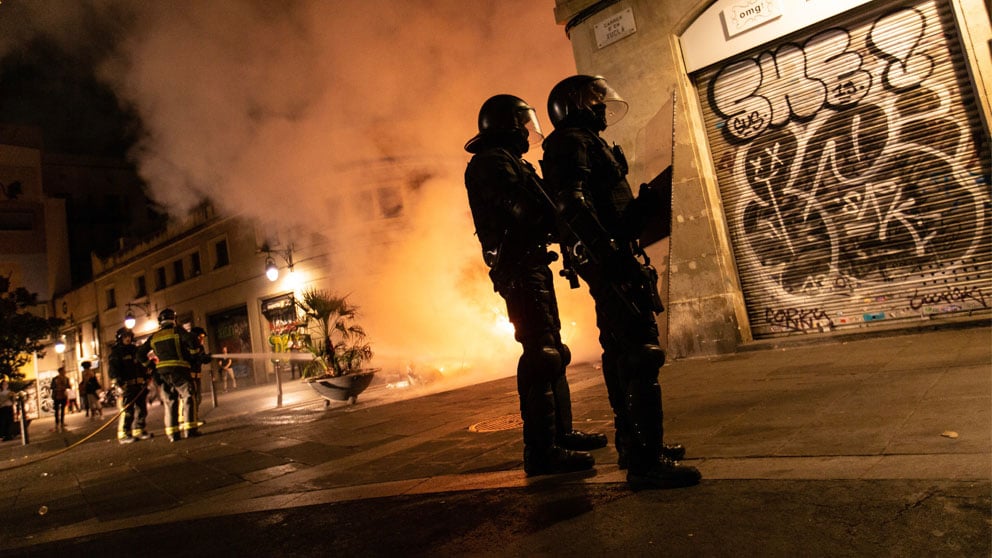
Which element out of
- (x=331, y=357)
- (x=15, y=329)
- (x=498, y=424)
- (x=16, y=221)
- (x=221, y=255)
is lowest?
(x=498, y=424)

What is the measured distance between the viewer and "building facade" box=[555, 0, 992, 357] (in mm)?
5355

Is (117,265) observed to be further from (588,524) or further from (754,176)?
(588,524)

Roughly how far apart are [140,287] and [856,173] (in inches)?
1055

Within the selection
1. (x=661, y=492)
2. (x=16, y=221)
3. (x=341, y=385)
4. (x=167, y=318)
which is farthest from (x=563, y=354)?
(x=16, y=221)

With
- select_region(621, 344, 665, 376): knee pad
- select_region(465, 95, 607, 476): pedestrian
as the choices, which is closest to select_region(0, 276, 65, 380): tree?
select_region(465, 95, 607, 476): pedestrian

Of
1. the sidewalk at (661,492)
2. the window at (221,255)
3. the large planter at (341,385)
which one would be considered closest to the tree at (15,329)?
the window at (221,255)

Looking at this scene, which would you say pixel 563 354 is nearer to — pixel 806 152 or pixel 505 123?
pixel 505 123

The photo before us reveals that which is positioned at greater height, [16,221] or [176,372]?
[16,221]

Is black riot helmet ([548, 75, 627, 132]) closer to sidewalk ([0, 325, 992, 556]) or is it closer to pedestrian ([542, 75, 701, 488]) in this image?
pedestrian ([542, 75, 701, 488])

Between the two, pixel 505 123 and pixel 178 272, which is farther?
pixel 178 272

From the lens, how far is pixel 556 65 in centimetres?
864

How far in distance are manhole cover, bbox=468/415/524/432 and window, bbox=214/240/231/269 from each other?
1774cm

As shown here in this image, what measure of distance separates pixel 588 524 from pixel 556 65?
25.9ft

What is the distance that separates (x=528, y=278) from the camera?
2.83 meters
